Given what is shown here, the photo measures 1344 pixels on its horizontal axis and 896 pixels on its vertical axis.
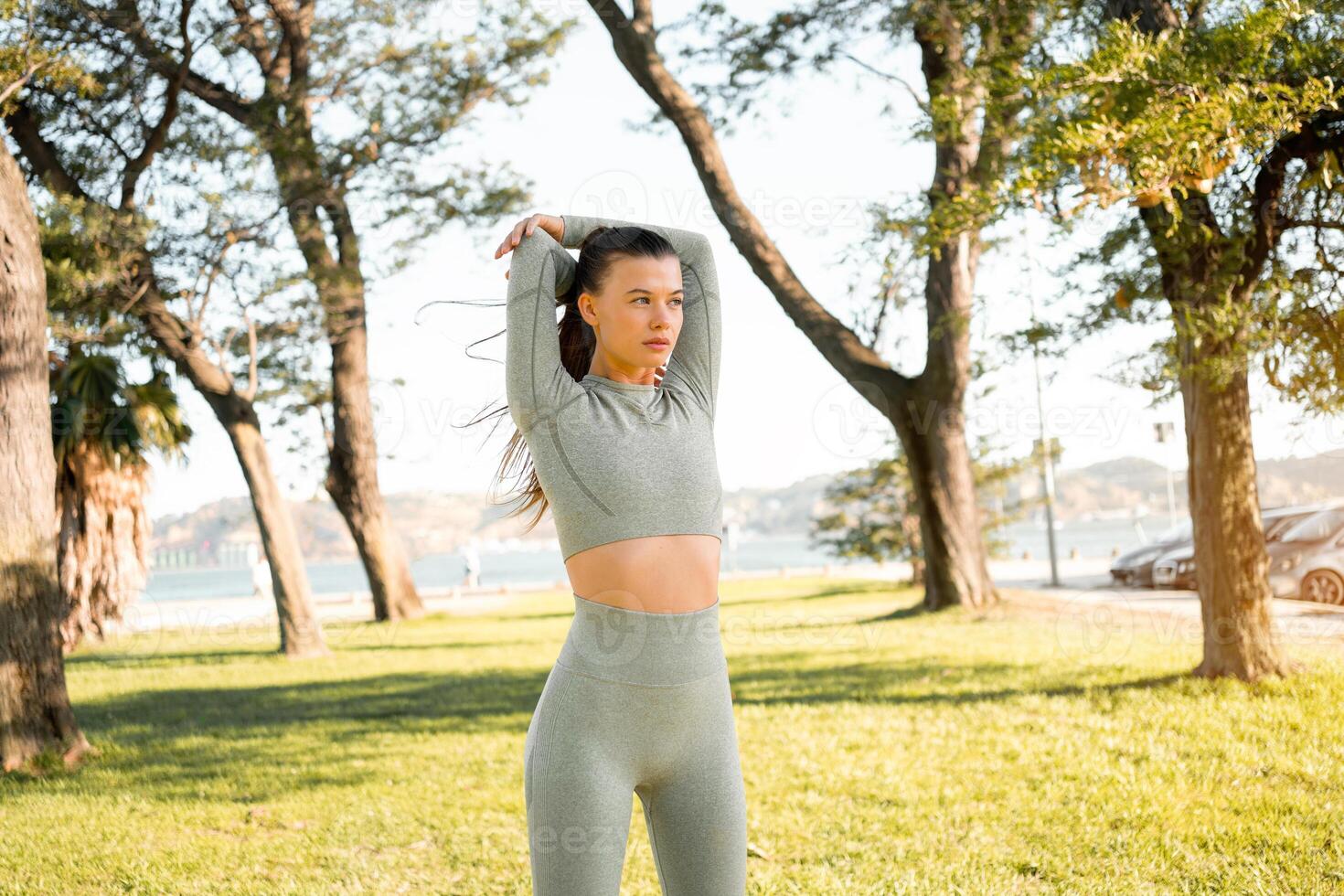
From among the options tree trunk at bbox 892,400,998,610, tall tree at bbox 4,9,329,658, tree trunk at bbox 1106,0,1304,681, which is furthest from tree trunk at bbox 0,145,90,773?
tree trunk at bbox 892,400,998,610

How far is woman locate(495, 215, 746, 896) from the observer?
6.46ft

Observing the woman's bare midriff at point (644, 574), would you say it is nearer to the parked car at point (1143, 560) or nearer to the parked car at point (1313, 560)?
the parked car at point (1313, 560)

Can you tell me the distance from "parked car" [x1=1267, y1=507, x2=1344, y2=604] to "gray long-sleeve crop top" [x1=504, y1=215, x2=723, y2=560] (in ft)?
37.9

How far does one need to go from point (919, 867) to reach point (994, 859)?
0.30m

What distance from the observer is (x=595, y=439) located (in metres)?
2.09

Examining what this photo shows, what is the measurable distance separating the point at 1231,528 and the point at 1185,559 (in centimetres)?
829

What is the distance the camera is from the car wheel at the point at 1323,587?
11.7 meters

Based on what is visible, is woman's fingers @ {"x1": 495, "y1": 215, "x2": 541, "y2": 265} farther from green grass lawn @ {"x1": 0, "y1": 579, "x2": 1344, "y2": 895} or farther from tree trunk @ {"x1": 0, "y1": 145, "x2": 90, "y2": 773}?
tree trunk @ {"x1": 0, "y1": 145, "x2": 90, "y2": 773}

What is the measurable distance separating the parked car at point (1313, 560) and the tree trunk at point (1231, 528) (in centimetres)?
552

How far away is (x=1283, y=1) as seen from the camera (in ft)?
13.0

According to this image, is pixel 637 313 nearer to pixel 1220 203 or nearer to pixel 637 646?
pixel 637 646

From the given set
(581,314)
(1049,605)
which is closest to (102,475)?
(1049,605)

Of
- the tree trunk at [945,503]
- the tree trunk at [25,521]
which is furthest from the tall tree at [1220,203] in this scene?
the tree trunk at [25,521]

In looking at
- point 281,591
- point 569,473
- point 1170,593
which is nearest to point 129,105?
point 281,591
